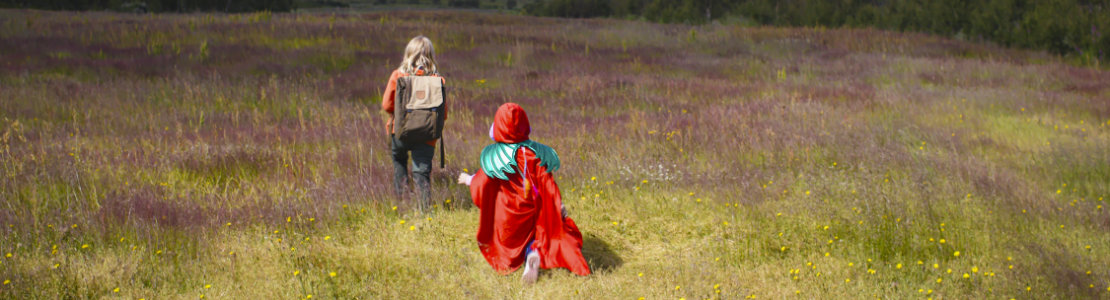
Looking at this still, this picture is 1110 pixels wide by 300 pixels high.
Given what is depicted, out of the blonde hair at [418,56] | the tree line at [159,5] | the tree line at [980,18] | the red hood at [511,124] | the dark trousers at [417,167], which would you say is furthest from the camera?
the tree line at [159,5]

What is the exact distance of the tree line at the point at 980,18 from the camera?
18.0 metres

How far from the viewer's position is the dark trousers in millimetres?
4930

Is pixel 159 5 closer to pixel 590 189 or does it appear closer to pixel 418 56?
pixel 590 189

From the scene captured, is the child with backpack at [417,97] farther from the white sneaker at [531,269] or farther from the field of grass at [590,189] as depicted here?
the white sneaker at [531,269]

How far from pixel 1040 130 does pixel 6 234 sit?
32.2ft

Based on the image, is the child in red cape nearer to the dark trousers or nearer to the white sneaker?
the white sneaker

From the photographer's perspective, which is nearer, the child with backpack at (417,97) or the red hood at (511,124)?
the red hood at (511,124)

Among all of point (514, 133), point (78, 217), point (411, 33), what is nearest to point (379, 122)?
point (78, 217)

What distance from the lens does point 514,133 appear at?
3855mm

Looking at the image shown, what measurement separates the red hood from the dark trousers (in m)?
1.17

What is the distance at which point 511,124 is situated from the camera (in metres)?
3.84

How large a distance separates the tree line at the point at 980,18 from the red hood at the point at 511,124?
59.6 feet

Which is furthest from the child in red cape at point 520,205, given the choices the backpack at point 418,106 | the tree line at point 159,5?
the tree line at point 159,5

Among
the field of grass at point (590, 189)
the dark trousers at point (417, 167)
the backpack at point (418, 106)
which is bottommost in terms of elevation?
the field of grass at point (590, 189)
